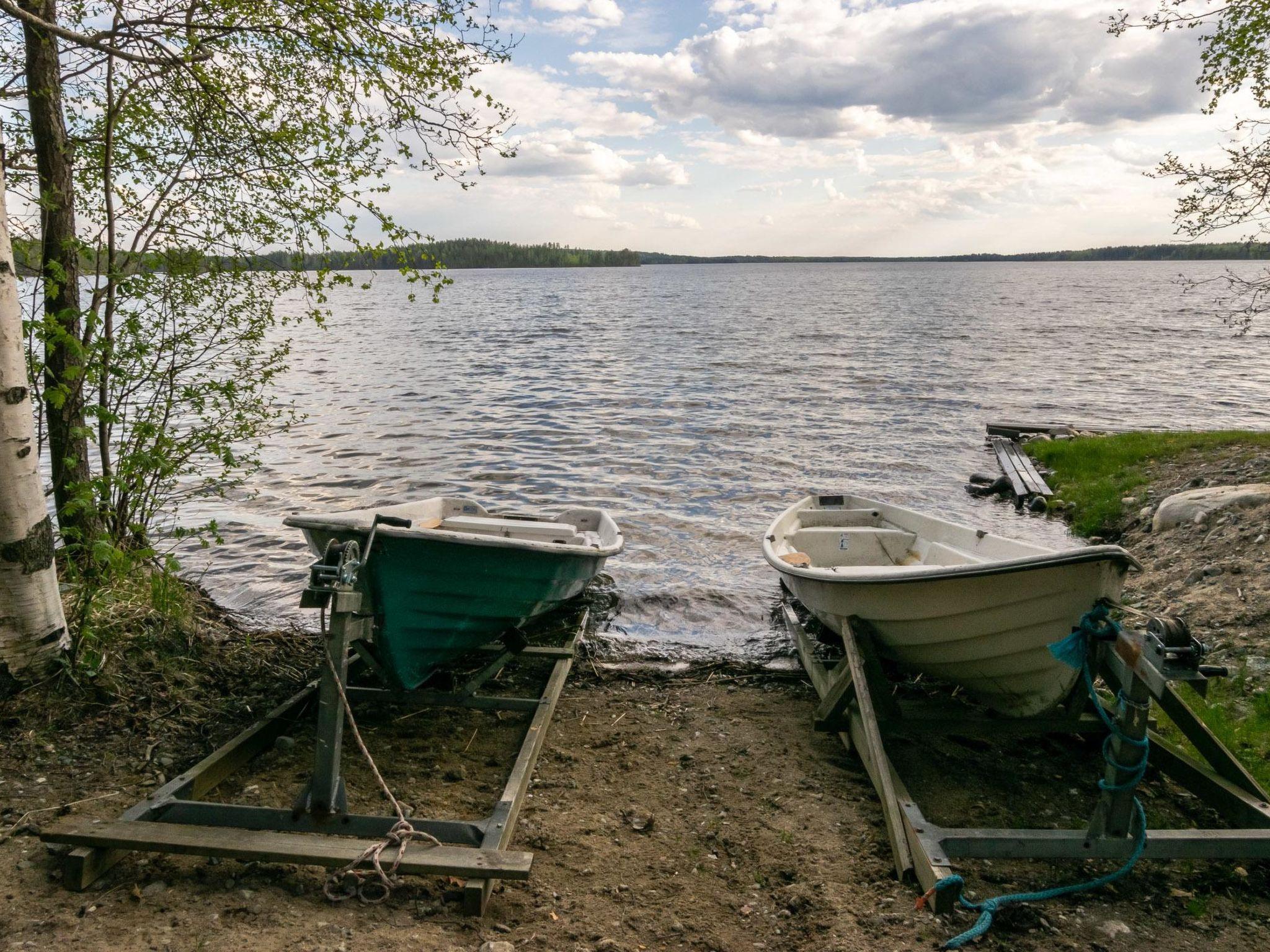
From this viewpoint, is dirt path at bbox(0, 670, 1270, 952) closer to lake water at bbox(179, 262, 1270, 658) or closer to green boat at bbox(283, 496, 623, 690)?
green boat at bbox(283, 496, 623, 690)

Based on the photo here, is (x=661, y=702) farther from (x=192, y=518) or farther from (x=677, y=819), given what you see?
(x=192, y=518)

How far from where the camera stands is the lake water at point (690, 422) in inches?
406

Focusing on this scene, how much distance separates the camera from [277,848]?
375 cm

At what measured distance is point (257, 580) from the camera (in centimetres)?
977

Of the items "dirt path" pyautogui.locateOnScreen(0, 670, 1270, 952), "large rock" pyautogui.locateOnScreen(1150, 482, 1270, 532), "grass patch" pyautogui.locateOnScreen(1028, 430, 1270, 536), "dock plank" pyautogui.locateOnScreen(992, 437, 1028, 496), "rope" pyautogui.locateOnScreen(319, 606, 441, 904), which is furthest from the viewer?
"dock plank" pyautogui.locateOnScreen(992, 437, 1028, 496)

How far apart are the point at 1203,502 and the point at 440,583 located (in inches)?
362

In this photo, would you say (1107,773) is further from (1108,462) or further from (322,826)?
Result: (1108,462)

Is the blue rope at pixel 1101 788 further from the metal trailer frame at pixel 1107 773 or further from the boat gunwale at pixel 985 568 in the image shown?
the boat gunwale at pixel 985 568

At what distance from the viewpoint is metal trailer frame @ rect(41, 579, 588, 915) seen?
3.73m

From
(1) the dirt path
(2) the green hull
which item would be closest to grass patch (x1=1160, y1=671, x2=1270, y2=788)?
(1) the dirt path

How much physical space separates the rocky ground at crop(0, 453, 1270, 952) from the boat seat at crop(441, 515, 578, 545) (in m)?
1.91

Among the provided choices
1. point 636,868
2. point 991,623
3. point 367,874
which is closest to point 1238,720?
point 991,623

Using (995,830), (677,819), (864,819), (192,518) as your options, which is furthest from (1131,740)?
(192,518)

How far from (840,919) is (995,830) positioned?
3.19ft
